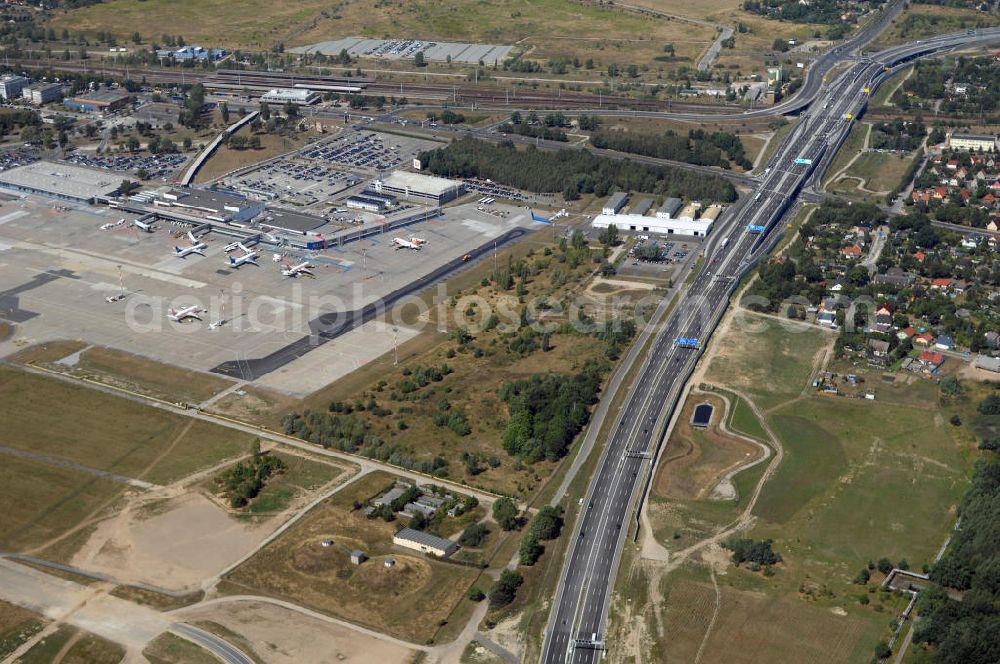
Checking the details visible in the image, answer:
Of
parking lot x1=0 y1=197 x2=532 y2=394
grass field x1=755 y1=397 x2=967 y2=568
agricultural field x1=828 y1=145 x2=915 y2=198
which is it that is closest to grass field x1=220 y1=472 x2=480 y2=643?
parking lot x1=0 y1=197 x2=532 y2=394

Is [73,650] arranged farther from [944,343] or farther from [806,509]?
[944,343]

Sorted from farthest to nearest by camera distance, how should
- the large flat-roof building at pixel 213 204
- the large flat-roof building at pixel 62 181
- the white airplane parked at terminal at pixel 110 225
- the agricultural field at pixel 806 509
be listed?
1. the large flat-roof building at pixel 62 181
2. the large flat-roof building at pixel 213 204
3. the white airplane parked at terminal at pixel 110 225
4. the agricultural field at pixel 806 509

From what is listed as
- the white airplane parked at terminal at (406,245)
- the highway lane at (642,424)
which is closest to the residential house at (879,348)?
the highway lane at (642,424)

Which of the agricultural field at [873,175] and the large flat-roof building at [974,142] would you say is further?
the large flat-roof building at [974,142]

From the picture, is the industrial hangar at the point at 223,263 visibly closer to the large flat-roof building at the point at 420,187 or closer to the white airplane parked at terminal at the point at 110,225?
the large flat-roof building at the point at 420,187

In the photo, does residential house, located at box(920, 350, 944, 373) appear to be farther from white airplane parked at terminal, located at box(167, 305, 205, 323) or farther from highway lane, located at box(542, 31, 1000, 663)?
white airplane parked at terminal, located at box(167, 305, 205, 323)

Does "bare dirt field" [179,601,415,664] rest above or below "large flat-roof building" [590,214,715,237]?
below
